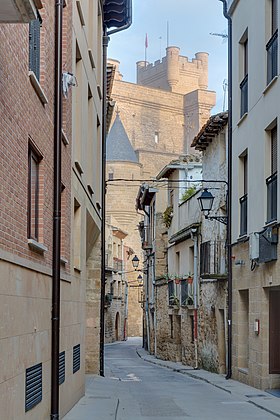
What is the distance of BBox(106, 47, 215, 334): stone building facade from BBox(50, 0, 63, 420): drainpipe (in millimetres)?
69225

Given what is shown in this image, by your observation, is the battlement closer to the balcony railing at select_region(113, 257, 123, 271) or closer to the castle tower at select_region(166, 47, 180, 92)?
the castle tower at select_region(166, 47, 180, 92)

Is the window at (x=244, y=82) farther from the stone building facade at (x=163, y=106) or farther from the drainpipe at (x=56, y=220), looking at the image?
the stone building facade at (x=163, y=106)

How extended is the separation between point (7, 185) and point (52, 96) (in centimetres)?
326

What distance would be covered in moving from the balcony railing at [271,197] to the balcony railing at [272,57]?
2.05 metres

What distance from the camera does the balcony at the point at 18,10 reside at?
571cm

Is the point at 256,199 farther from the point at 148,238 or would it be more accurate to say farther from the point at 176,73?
the point at 176,73

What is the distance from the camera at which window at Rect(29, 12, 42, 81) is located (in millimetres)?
9172

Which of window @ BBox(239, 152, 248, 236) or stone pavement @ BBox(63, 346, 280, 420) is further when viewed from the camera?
window @ BBox(239, 152, 248, 236)

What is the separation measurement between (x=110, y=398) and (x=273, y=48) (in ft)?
24.9

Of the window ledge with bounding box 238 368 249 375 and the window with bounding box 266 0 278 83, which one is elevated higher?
the window with bounding box 266 0 278 83

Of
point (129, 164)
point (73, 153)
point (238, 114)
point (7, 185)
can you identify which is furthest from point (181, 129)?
point (7, 185)

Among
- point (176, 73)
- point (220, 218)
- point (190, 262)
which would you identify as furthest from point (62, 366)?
point (176, 73)

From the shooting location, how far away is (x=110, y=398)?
1502cm

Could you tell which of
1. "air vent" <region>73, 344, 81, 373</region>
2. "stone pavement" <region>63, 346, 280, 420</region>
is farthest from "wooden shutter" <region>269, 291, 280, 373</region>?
"air vent" <region>73, 344, 81, 373</region>
